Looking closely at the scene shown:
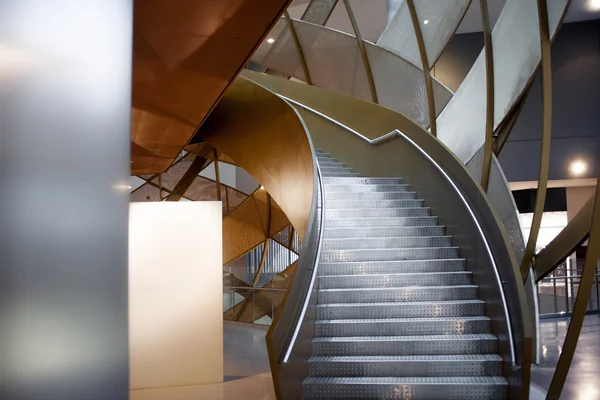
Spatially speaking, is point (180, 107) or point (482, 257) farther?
point (180, 107)

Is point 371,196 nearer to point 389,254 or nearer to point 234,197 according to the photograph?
point 389,254

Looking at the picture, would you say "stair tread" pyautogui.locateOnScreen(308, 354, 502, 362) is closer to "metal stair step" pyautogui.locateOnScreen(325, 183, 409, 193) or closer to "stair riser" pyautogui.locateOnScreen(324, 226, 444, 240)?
"stair riser" pyautogui.locateOnScreen(324, 226, 444, 240)

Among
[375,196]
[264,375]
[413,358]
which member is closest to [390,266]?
[413,358]

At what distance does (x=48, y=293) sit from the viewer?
1036 mm

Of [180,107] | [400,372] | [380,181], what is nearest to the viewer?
[400,372]

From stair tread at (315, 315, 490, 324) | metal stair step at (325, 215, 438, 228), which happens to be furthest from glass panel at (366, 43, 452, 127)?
stair tread at (315, 315, 490, 324)

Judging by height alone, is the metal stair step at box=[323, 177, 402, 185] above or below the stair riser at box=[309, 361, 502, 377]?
above

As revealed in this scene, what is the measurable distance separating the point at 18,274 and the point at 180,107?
32.1 feet

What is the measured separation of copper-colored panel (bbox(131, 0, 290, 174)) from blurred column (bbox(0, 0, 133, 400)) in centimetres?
500

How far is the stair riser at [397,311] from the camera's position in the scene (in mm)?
8219

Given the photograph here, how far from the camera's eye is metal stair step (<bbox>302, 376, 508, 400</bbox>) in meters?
6.74

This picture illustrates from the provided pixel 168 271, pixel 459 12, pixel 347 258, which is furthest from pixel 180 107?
pixel 459 12

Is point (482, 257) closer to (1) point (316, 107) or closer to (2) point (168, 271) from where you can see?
(2) point (168, 271)

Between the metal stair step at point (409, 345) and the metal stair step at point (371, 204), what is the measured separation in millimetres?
4058
